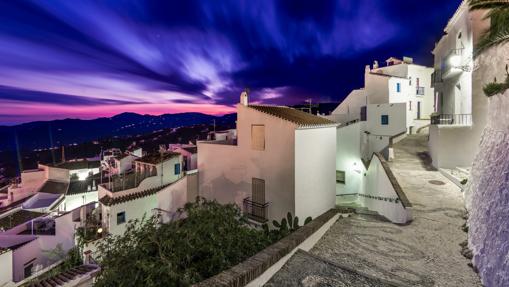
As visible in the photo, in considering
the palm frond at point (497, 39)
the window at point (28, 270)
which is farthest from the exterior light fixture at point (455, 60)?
the window at point (28, 270)

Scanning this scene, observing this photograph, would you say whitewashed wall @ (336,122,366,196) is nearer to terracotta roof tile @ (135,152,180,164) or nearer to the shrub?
the shrub

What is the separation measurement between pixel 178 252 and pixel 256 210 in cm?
783

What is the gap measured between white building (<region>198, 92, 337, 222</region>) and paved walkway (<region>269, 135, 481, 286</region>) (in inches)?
109

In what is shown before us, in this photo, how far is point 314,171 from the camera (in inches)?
497

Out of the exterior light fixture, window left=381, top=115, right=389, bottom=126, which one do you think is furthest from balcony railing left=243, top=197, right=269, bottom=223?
window left=381, top=115, right=389, bottom=126

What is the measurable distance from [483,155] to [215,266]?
8.55 metres

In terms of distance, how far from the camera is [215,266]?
530 cm

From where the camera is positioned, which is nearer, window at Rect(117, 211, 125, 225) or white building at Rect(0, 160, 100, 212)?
window at Rect(117, 211, 125, 225)

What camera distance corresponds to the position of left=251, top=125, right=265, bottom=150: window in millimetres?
12602

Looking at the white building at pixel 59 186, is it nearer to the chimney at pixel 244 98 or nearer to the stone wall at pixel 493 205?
the chimney at pixel 244 98

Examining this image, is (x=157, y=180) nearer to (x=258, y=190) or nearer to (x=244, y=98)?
(x=258, y=190)

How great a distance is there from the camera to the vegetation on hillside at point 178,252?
4.73 metres

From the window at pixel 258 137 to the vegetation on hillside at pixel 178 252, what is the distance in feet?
21.0

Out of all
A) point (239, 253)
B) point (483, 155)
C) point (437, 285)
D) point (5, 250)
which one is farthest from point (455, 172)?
point (5, 250)
